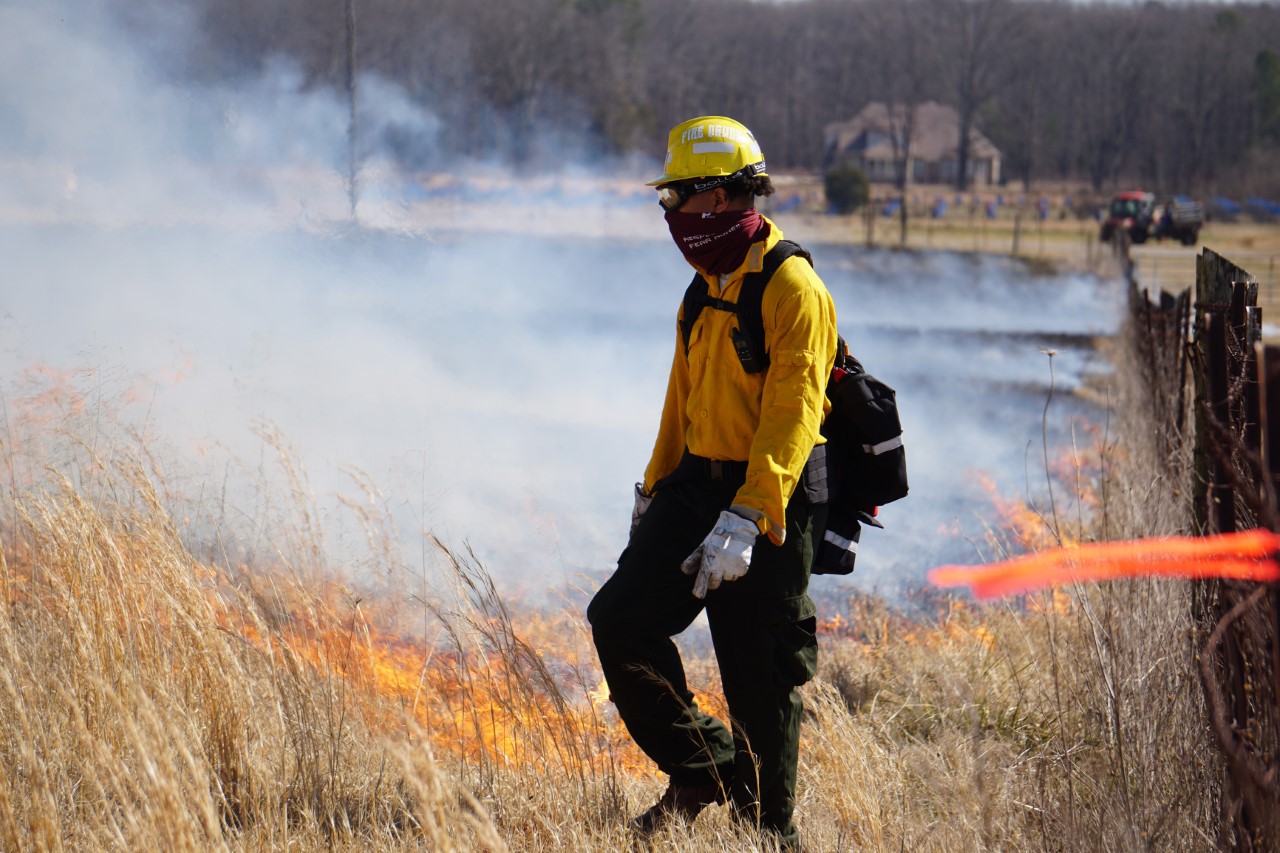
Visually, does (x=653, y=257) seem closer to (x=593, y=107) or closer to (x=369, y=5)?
(x=593, y=107)

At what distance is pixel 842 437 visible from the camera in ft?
10.1

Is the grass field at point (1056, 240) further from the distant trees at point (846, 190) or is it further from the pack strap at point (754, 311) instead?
the pack strap at point (754, 311)

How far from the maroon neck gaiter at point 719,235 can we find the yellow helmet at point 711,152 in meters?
0.10

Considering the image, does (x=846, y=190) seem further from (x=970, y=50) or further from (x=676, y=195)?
(x=676, y=195)

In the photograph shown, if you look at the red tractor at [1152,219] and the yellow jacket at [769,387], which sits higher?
the red tractor at [1152,219]

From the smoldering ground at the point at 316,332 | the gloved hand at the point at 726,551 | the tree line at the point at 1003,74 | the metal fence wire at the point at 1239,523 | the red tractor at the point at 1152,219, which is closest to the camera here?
the metal fence wire at the point at 1239,523

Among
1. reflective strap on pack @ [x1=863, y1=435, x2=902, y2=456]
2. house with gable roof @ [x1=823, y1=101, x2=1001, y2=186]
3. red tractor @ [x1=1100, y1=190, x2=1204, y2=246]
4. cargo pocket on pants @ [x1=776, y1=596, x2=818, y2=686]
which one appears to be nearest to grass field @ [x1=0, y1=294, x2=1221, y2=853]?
cargo pocket on pants @ [x1=776, y1=596, x2=818, y2=686]

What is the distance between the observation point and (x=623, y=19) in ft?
152

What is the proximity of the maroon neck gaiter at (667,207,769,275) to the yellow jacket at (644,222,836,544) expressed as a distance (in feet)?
0.11

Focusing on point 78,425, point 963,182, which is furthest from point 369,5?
point 963,182

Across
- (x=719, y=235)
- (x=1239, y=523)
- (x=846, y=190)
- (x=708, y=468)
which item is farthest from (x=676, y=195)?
(x=846, y=190)

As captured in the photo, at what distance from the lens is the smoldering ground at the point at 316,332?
261 inches

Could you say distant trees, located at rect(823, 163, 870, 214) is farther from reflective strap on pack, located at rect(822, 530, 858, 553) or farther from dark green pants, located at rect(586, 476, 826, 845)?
dark green pants, located at rect(586, 476, 826, 845)

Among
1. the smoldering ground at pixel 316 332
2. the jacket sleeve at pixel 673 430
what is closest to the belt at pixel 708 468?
the jacket sleeve at pixel 673 430
